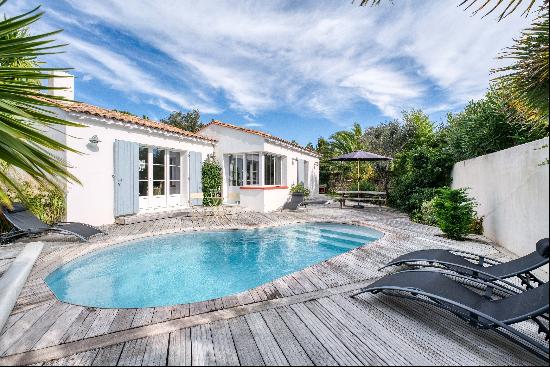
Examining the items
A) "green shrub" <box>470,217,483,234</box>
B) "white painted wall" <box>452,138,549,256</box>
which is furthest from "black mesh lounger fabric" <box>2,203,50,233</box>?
"green shrub" <box>470,217,483,234</box>

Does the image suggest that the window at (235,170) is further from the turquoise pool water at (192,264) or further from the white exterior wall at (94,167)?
the turquoise pool water at (192,264)

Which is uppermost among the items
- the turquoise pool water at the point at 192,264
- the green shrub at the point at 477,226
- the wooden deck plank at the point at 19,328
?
the green shrub at the point at 477,226

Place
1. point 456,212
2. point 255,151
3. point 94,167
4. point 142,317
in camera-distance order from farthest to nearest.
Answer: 1. point 255,151
2. point 94,167
3. point 456,212
4. point 142,317

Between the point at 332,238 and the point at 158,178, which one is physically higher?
the point at 158,178

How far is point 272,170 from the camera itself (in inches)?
593

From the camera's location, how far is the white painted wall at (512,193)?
16.5 ft

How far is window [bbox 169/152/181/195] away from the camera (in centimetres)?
1234

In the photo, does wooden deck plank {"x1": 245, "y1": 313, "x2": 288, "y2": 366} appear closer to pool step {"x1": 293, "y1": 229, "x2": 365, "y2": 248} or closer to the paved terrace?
the paved terrace

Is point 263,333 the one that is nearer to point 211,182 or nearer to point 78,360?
point 78,360

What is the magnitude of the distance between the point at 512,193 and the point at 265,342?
6.76m

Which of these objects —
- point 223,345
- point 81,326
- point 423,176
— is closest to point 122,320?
point 81,326

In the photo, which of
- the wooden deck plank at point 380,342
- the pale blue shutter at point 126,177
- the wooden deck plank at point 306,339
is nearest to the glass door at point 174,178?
the pale blue shutter at point 126,177

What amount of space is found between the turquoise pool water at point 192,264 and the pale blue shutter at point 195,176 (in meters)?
4.24

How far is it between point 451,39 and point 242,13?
7.27 meters
